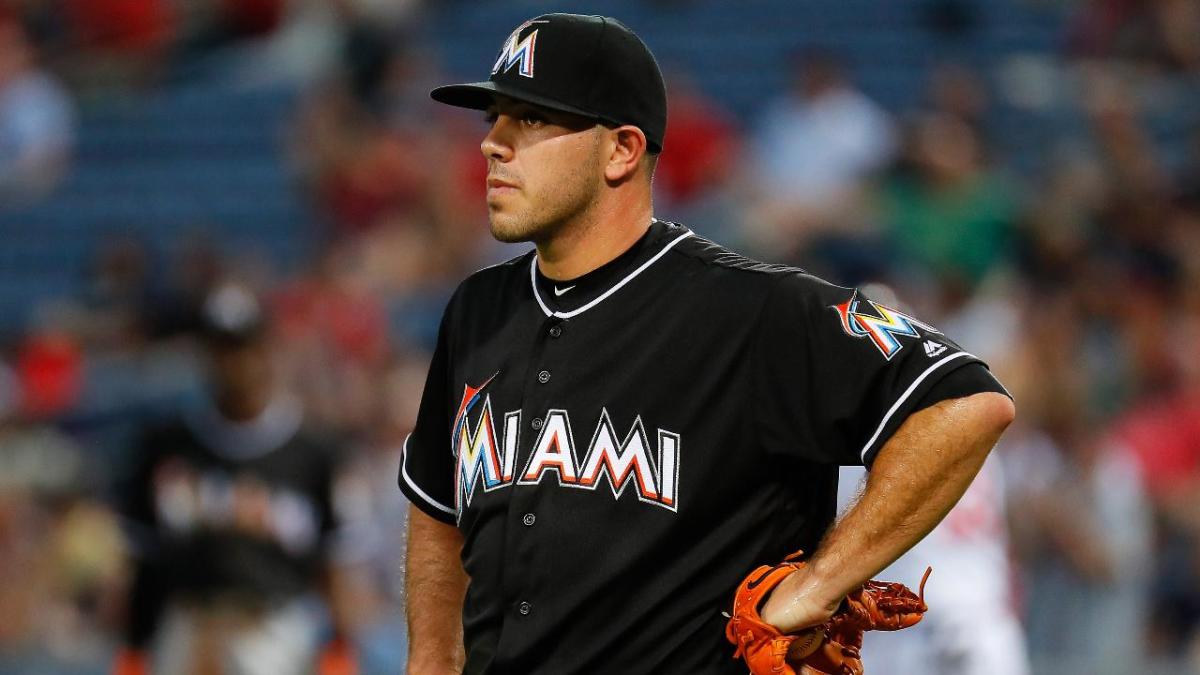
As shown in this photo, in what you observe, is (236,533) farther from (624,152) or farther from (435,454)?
(624,152)

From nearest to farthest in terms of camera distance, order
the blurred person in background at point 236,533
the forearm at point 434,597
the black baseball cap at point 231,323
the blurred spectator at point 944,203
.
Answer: the forearm at point 434,597
the blurred person in background at point 236,533
the black baseball cap at point 231,323
the blurred spectator at point 944,203

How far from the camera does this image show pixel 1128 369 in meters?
8.83

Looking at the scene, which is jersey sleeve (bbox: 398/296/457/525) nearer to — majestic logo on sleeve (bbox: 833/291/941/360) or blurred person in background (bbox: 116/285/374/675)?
majestic logo on sleeve (bbox: 833/291/941/360)

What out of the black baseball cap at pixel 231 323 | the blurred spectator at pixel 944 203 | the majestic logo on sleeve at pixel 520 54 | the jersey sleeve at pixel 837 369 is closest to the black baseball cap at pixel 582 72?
the majestic logo on sleeve at pixel 520 54

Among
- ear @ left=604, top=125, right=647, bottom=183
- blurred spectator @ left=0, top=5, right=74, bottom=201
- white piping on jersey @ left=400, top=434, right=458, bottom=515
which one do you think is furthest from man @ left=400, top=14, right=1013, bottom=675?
blurred spectator @ left=0, top=5, right=74, bottom=201

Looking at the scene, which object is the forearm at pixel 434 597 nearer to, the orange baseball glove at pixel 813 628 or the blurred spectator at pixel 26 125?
the orange baseball glove at pixel 813 628

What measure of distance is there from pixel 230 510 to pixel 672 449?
403 cm

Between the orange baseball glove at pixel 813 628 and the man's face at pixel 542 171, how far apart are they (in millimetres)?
763

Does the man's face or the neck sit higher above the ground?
the man's face

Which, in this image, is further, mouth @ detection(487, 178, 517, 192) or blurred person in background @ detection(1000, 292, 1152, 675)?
blurred person in background @ detection(1000, 292, 1152, 675)

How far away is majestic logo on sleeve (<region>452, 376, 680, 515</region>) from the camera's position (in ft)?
10.9

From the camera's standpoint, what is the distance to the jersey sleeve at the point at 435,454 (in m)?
3.78

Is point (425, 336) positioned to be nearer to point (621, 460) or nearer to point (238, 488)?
point (238, 488)

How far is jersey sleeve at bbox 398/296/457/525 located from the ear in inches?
19.5
